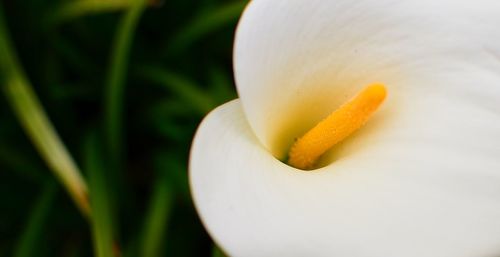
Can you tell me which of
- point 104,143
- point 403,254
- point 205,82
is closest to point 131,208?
point 104,143

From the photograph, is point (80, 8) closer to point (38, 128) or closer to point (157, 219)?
point (38, 128)

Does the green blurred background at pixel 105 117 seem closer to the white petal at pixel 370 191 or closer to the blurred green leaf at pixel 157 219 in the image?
the blurred green leaf at pixel 157 219

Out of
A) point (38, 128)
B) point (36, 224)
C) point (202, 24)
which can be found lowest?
point (36, 224)

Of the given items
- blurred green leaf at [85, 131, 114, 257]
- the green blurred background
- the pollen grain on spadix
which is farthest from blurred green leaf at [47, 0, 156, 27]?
the pollen grain on spadix

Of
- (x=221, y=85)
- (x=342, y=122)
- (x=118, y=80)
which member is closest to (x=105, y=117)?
(x=118, y=80)


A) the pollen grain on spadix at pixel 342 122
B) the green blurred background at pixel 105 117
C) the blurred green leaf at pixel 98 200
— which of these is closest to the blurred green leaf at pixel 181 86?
the green blurred background at pixel 105 117

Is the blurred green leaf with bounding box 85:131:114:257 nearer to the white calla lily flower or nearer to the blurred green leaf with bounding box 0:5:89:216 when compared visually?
the blurred green leaf with bounding box 0:5:89:216

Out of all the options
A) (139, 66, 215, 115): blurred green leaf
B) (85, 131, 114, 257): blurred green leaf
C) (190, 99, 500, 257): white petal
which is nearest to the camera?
(190, 99, 500, 257): white petal
